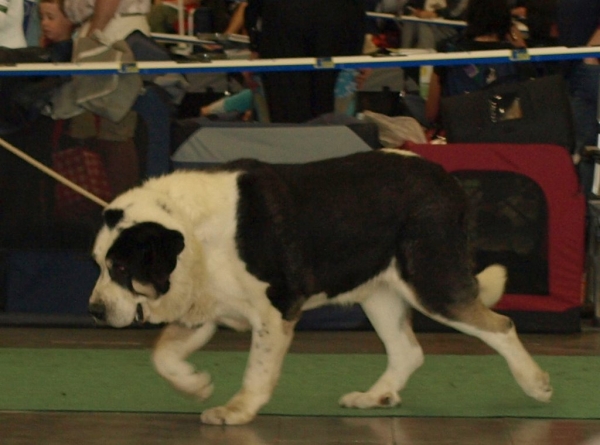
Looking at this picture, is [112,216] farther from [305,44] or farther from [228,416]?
[305,44]

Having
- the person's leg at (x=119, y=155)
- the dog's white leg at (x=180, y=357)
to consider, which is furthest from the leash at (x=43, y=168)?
the dog's white leg at (x=180, y=357)

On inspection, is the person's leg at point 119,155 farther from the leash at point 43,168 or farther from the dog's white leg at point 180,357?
the dog's white leg at point 180,357

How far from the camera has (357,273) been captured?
17.7 ft

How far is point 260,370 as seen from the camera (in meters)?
5.11

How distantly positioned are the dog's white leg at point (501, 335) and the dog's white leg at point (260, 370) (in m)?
0.69

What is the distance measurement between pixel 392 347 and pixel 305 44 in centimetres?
322

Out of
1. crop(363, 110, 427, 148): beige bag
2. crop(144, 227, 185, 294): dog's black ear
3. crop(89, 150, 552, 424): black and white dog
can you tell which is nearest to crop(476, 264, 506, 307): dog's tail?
crop(89, 150, 552, 424): black and white dog

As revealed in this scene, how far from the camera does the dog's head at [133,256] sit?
486 centimetres

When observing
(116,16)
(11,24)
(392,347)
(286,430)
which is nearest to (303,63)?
(116,16)

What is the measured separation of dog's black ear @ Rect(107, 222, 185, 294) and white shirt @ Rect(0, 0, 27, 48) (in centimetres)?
400

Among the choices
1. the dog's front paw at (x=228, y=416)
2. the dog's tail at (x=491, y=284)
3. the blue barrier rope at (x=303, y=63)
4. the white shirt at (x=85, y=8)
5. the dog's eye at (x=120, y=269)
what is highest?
the white shirt at (x=85, y=8)

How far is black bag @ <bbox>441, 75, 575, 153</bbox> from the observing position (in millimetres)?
7219

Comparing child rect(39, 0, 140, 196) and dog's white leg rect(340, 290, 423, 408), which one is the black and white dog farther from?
child rect(39, 0, 140, 196)

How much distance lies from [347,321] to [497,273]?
1.75m
